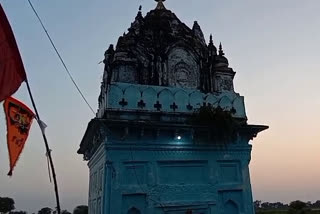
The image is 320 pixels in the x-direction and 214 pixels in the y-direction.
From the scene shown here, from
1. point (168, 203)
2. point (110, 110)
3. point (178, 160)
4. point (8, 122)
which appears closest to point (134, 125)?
point (110, 110)

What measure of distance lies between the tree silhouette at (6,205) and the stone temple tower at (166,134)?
60.8 metres

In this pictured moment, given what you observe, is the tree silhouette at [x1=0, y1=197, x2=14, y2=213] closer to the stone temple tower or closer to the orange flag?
the stone temple tower

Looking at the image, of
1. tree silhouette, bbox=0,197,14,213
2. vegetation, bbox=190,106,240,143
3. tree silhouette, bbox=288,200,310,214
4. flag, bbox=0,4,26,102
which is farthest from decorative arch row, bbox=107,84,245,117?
tree silhouette, bbox=0,197,14,213

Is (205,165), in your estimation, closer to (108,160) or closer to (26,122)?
(108,160)

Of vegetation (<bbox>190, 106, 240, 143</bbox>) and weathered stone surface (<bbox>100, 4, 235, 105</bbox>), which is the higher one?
weathered stone surface (<bbox>100, 4, 235, 105</bbox>)

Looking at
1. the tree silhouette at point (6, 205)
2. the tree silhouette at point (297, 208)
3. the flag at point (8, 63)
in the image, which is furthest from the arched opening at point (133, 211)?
the tree silhouette at point (6, 205)

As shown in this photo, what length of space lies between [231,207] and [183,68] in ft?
20.4

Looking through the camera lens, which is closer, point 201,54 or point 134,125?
point 134,125

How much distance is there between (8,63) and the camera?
7426 mm

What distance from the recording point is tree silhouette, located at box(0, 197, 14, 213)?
67162mm

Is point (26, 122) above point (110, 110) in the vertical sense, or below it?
below

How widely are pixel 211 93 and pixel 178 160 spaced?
3492mm

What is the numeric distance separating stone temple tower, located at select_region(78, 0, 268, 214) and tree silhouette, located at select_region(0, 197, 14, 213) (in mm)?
60793

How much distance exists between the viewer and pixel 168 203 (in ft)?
39.5
